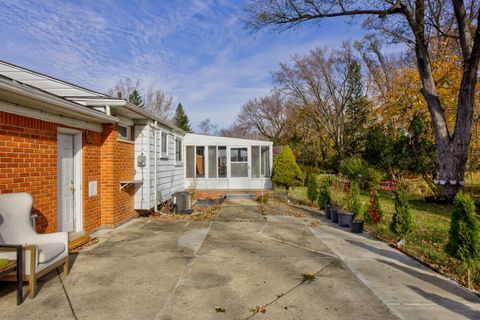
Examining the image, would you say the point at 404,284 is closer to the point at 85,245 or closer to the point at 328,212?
the point at 328,212

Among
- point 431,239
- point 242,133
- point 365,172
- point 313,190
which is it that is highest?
point 242,133

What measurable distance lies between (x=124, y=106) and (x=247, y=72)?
17933 millimetres

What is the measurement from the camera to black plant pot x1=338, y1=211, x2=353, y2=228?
7669 mm

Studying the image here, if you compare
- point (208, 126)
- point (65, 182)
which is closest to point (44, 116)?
point (65, 182)

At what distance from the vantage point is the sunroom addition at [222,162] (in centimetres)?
1435

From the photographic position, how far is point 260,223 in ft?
26.2

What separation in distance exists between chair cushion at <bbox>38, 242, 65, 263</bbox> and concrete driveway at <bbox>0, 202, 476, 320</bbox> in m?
0.42

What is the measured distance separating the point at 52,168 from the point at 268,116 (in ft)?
95.8

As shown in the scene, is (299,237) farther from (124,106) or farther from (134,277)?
(124,106)

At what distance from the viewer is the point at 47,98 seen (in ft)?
13.7

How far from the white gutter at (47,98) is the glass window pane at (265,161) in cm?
958

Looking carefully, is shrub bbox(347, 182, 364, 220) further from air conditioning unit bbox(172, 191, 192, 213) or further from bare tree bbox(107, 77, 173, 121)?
bare tree bbox(107, 77, 173, 121)

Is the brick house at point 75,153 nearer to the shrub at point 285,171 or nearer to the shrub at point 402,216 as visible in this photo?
the shrub at point 402,216

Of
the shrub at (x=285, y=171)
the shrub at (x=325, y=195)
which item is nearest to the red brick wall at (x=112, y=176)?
the shrub at (x=325, y=195)
